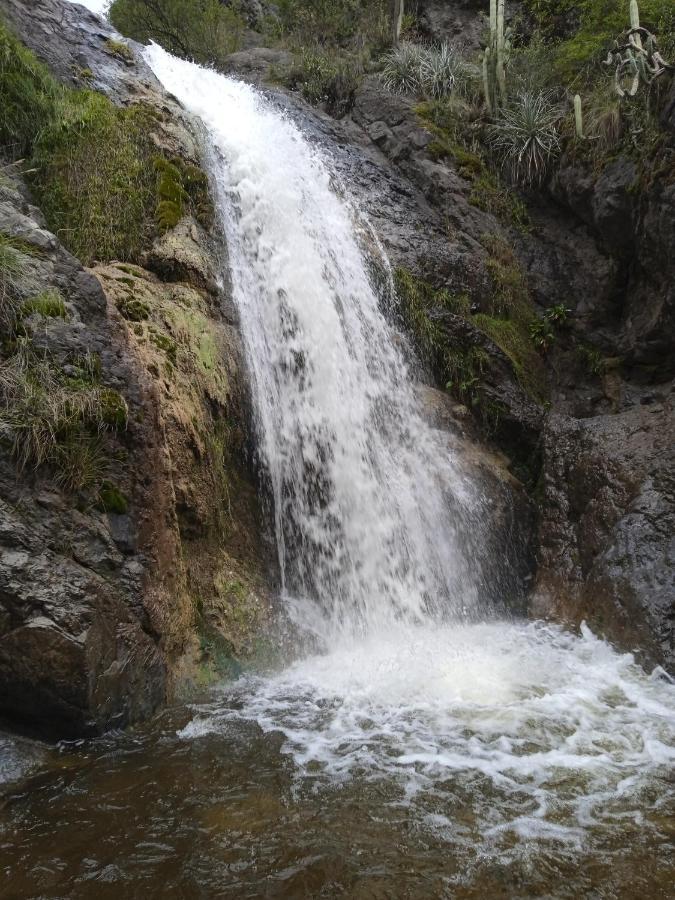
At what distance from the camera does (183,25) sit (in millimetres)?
17422

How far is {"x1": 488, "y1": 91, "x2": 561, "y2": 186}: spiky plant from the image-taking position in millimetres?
11180

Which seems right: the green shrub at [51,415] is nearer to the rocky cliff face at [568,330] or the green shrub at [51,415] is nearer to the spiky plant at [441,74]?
the rocky cliff face at [568,330]

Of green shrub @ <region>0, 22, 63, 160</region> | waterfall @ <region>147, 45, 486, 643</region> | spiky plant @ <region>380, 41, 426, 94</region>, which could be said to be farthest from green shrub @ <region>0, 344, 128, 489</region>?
spiky plant @ <region>380, 41, 426, 94</region>

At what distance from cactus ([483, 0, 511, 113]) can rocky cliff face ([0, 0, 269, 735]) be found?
7.92 m

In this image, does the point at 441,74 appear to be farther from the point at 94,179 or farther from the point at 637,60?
the point at 94,179

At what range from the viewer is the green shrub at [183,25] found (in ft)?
56.6

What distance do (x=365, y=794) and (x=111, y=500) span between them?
2.73 m

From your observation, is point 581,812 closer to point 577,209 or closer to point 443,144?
point 577,209

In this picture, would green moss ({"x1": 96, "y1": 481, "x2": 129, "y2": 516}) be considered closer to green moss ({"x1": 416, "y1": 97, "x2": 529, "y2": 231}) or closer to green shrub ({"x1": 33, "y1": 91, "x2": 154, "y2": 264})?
green shrub ({"x1": 33, "y1": 91, "x2": 154, "y2": 264})

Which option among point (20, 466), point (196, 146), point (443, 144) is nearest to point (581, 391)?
point (443, 144)

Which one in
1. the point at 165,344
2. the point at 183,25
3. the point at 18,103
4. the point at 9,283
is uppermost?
the point at 183,25

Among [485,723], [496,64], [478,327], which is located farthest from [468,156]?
[485,723]

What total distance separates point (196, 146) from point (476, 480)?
6.08m

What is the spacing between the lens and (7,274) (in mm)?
5035
